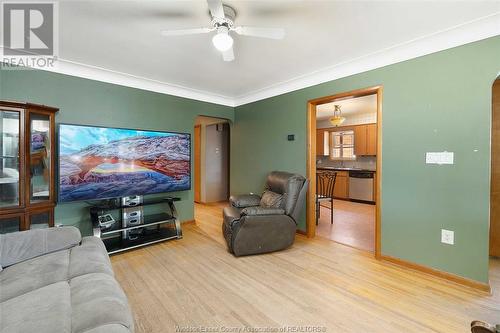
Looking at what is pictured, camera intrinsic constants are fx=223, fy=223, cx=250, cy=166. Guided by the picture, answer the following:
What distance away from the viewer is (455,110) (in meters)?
2.19

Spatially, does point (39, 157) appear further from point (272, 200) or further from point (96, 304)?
point (272, 200)

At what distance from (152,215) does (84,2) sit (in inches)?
111

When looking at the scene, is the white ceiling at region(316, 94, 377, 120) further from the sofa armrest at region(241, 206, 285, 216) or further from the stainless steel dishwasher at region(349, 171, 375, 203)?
the sofa armrest at region(241, 206, 285, 216)

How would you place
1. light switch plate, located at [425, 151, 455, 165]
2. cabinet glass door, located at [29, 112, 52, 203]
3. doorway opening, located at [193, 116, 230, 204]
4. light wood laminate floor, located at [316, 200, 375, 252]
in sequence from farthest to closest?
doorway opening, located at [193, 116, 230, 204] < light wood laminate floor, located at [316, 200, 375, 252] < cabinet glass door, located at [29, 112, 52, 203] < light switch plate, located at [425, 151, 455, 165]

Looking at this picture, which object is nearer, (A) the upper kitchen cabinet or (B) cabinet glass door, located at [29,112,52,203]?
(B) cabinet glass door, located at [29,112,52,203]

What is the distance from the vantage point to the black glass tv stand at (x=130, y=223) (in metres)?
2.91

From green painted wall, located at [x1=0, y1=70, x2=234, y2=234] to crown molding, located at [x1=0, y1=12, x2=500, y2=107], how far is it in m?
0.10

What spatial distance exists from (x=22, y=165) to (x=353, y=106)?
615 centimetres

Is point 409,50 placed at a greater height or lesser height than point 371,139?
greater

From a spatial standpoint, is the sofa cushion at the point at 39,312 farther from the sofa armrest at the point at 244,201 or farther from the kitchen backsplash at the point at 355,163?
the kitchen backsplash at the point at 355,163

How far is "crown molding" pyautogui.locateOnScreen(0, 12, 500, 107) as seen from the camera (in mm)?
2072

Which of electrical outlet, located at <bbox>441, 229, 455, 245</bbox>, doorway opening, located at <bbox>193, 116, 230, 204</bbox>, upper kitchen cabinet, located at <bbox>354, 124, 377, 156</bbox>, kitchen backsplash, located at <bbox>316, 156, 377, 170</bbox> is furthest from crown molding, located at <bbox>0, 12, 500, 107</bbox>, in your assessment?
kitchen backsplash, located at <bbox>316, 156, 377, 170</bbox>

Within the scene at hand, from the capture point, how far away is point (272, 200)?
3229mm

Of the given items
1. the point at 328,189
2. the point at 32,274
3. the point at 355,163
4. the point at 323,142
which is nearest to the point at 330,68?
the point at 328,189
